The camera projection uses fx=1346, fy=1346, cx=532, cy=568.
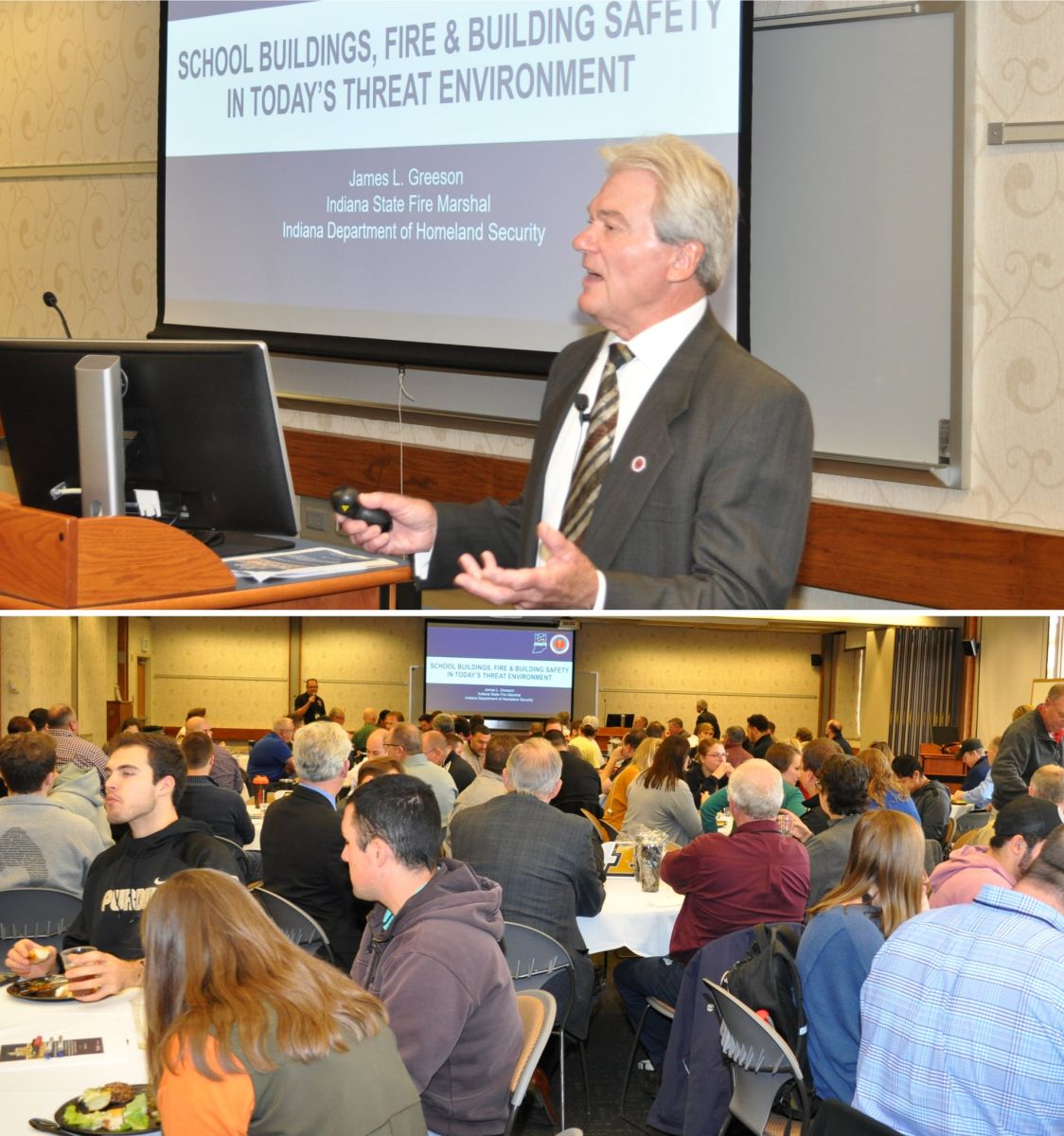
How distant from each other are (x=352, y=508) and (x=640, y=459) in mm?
505

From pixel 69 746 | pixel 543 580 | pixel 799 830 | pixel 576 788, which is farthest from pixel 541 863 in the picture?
pixel 69 746

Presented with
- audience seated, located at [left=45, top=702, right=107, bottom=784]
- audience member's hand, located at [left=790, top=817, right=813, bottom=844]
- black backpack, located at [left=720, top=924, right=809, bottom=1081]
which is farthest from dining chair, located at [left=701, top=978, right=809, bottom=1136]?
audience seated, located at [left=45, top=702, right=107, bottom=784]

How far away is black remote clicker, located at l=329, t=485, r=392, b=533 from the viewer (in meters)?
2.32

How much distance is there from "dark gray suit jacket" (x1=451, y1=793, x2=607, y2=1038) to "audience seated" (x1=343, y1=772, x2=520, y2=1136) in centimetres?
149

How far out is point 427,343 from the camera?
542cm

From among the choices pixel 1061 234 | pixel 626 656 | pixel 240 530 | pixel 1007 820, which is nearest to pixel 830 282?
pixel 1061 234

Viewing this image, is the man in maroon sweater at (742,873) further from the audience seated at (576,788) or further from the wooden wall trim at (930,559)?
the audience seated at (576,788)

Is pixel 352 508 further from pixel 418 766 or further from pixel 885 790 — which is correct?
pixel 418 766

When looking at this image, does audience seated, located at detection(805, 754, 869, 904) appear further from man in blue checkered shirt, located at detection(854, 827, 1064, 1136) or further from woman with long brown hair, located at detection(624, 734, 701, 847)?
man in blue checkered shirt, located at detection(854, 827, 1064, 1136)

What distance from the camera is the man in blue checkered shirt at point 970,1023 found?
2.45m

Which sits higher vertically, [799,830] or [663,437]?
[663,437]

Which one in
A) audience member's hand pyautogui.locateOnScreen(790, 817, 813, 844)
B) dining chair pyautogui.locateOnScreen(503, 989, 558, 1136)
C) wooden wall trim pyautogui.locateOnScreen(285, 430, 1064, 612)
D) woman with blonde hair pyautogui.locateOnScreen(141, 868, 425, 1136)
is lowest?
audience member's hand pyautogui.locateOnScreen(790, 817, 813, 844)

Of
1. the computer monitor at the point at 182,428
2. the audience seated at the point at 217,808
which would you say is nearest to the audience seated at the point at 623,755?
the audience seated at the point at 217,808

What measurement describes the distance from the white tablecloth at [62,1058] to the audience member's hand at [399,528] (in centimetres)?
90
